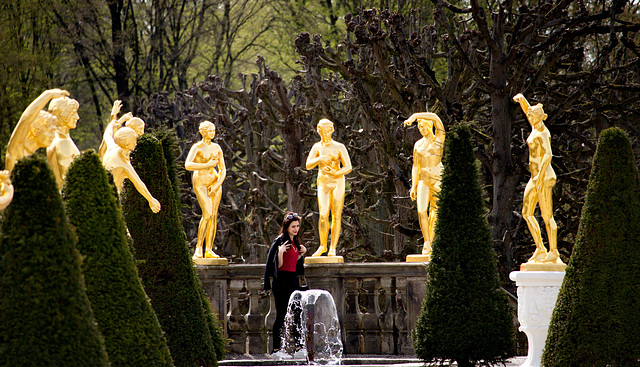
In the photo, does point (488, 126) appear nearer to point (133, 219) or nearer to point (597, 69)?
point (597, 69)

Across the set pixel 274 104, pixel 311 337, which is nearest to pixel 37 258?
pixel 311 337

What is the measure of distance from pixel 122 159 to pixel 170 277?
1.85 m

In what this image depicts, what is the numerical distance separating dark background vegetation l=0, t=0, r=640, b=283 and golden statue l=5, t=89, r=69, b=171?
190 inches

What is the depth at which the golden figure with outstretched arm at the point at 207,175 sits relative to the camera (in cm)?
1135

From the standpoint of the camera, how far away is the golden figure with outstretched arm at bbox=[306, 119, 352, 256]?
35.5ft

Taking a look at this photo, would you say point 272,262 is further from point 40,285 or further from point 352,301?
point 40,285

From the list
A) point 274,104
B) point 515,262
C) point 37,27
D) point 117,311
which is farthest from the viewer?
point 37,27

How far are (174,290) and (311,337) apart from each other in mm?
2290

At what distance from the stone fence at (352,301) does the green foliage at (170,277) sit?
10.4ft

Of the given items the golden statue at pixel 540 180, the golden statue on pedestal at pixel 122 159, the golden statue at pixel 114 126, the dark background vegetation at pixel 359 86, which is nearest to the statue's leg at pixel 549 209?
the golden statue at pixel 540 180

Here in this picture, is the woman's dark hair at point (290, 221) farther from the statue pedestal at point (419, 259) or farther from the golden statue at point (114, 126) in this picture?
the golden statue at point (114, 126)

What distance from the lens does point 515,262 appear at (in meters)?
13.4

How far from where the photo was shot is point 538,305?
8555 millimetres

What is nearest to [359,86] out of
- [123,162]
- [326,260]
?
[326,260]
